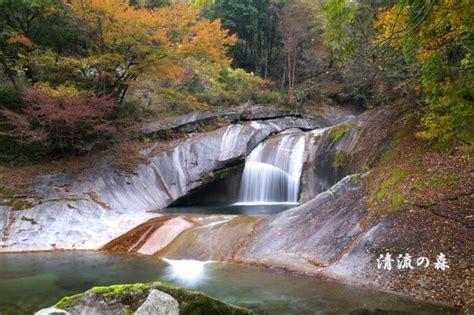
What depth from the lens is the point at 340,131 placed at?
15820 mm

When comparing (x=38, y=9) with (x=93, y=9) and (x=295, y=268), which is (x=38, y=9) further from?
(x=295, y=268)

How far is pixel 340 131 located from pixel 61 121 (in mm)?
11036

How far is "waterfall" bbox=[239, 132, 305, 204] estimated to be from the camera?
696 inches

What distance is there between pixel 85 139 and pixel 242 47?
1921cm

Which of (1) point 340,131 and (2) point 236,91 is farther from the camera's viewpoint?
(2) point 236,91

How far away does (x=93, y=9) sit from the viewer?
585 inches

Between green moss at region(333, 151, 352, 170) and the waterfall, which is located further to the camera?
the waterfall

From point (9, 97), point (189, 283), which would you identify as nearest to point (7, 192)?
point (9, 97)

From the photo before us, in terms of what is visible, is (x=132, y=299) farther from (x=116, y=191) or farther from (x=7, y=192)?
(x=116, y=191)

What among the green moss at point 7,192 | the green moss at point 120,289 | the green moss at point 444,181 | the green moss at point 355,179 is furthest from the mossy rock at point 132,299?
the green moss at point 7,192

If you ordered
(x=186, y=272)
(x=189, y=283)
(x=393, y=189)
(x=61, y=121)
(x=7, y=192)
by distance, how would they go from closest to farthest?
(x=189, y=283) < (x=186, y=272) < (x=393, y=189) < (x=7, y=192) < (x=61, y=121)

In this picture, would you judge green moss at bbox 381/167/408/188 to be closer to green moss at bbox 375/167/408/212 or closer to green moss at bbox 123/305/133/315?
green moss at bbox 375/167/408/212

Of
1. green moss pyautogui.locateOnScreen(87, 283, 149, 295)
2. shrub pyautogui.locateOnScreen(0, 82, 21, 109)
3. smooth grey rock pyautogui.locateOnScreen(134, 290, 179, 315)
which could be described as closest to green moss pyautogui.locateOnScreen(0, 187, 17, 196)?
shrub pyautogui.locateOnScreen(0, 82, 21, 109)

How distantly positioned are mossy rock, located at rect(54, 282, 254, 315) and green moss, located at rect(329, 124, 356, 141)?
12.0 m
